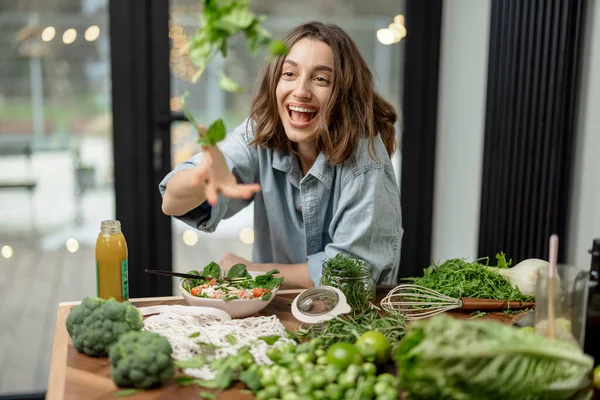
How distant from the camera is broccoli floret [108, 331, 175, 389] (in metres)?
1.34

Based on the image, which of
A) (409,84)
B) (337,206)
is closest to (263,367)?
(337,206)

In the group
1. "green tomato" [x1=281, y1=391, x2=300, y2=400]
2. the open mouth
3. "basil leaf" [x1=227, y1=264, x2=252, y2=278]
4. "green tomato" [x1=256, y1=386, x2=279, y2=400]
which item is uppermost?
the open mouth

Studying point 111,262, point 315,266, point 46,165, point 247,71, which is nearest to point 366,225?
point 315,266

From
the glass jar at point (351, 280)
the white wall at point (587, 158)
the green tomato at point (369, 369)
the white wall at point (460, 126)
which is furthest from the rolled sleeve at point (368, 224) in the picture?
the white wall at point (460, 126)

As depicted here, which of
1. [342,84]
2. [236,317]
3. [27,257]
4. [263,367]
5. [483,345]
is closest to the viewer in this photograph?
[483,345]

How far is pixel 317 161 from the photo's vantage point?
2.11 m

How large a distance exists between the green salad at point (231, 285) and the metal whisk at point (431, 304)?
303 mm

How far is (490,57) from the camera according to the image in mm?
3113

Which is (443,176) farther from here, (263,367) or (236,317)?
(263,367)

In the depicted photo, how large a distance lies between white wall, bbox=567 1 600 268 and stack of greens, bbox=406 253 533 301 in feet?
3.28

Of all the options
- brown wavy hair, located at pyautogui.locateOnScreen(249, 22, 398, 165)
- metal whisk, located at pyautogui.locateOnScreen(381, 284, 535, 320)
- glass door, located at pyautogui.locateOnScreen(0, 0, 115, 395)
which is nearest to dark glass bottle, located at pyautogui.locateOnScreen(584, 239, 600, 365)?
metal whisk, located at pyautogui.locateOnScreen(381, 284, 535, 320)

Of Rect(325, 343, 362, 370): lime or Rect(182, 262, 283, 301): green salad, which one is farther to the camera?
Rect(182, 262, 283, 301): green salad

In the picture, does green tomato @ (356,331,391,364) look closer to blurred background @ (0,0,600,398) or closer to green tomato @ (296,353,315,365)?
green tomato @ (296,353,315,365)

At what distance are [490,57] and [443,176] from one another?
0.70m
